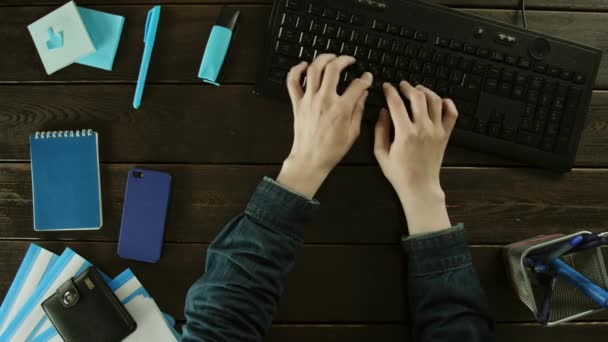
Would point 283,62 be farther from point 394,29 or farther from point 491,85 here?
point 491,85

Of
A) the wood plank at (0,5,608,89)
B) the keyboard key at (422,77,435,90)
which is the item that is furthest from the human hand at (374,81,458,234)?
the wood plank at (0,5,608,89)

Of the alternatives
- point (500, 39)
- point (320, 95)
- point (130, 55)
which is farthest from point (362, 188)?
point (130, 55)

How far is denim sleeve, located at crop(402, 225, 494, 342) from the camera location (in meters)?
0.60

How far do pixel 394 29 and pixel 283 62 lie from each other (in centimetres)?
18

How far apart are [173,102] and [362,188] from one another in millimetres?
346

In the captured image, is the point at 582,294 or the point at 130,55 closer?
the point at 582,294

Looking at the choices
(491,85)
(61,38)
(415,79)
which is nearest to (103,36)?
(61,38)

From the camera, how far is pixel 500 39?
674 mm

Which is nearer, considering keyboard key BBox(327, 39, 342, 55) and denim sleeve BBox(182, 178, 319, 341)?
denim sleeve BBox(182, 178, 319, 341)

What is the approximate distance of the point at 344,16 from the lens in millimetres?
683

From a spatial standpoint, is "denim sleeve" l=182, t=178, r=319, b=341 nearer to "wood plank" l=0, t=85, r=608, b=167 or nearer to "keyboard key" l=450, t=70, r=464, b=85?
"wood plank" l=0, t=85, r=608, b=167

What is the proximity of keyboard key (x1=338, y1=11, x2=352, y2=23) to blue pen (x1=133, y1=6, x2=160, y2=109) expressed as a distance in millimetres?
303

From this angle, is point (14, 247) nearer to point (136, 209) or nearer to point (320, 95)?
point (136, 209)

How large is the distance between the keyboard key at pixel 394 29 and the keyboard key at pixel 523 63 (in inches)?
7.5
